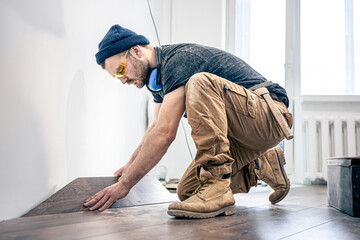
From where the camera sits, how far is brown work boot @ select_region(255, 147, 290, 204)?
60.0 inches

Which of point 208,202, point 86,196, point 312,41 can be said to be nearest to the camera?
point 208,202

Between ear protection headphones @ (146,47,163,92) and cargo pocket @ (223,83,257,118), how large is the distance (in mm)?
305

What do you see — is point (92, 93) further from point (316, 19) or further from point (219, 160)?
point (316, 19)

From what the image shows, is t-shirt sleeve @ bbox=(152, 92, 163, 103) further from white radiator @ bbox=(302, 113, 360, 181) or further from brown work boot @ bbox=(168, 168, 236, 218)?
white radiator @ bbox=(302, 113, 360, 181)

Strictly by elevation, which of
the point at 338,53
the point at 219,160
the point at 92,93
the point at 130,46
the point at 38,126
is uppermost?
the point at 338,53

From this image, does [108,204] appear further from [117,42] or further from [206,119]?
[117,42]

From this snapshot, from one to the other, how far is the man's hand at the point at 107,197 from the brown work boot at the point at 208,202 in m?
0.19

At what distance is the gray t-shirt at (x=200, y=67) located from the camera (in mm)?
1229

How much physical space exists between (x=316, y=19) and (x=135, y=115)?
2.36 m

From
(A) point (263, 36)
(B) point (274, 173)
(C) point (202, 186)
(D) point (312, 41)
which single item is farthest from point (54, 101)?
(D) point (312, 41)

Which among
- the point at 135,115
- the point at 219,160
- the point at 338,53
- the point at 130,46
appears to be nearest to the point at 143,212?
the point at 219,160

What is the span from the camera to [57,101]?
1.34m

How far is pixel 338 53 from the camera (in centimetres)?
347

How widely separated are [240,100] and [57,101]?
2.41ft
